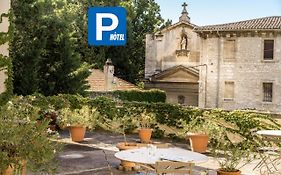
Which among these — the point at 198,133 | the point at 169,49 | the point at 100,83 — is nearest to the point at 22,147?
the point at 198,133

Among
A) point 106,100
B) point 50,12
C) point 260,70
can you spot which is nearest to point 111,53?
point 260,70

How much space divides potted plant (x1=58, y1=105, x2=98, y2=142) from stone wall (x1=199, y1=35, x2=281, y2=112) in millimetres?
16967

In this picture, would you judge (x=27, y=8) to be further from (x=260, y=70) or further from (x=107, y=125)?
(x=260, y=70)

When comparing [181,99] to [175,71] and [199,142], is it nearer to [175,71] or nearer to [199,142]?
[175,71]

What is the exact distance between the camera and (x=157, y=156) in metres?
7.12

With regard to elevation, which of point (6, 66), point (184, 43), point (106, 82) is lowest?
point (106, 82)

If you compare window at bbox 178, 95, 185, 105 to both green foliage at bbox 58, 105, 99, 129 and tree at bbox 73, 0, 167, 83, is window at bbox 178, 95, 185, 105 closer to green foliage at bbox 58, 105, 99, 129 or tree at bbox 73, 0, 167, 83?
tree at bbox 73, 0, 167, 83

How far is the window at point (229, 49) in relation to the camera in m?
31.3

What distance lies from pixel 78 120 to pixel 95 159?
11.0 feet

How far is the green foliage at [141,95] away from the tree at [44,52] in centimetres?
601

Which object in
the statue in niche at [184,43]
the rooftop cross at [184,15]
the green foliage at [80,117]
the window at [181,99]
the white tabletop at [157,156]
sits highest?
the rooftop cross at [184,15]

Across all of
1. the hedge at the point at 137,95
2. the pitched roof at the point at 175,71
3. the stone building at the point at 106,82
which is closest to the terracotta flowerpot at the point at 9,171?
the hedge at the point at 137,95

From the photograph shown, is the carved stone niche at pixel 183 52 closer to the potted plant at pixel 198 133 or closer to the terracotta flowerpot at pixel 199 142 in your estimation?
the potted plant at pixel 198 133

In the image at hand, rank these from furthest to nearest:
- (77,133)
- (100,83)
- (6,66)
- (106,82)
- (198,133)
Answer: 1. (100,83)
2. (106,82)
3. (77,133)
4. (6,66)
5. (198,133)
